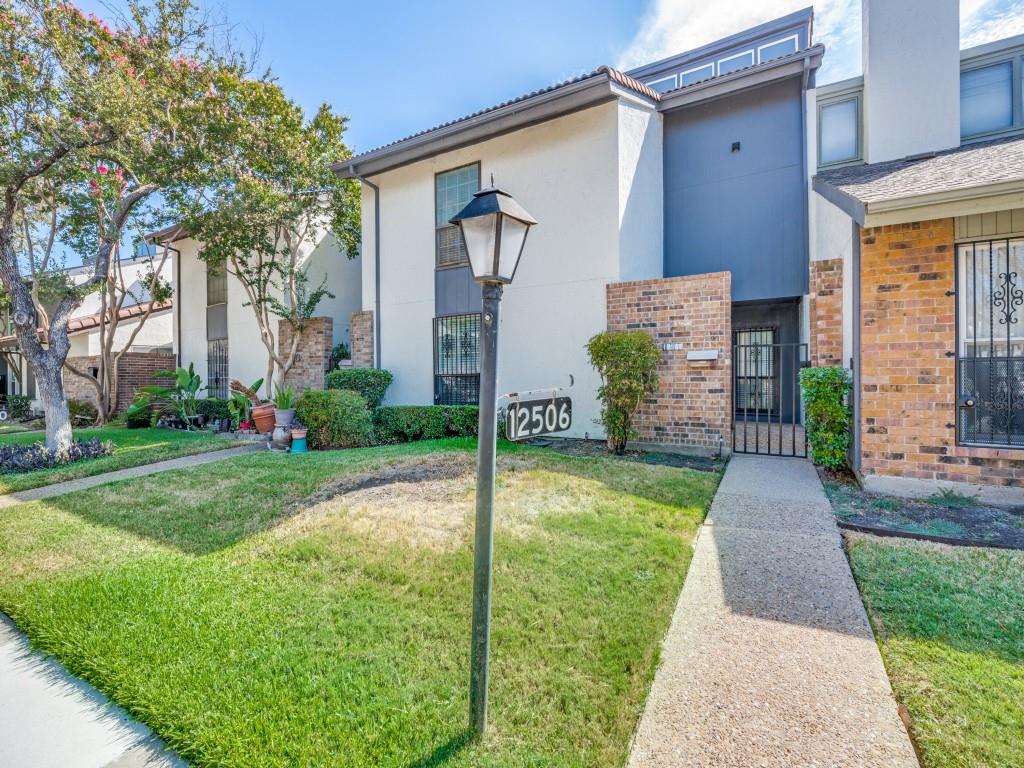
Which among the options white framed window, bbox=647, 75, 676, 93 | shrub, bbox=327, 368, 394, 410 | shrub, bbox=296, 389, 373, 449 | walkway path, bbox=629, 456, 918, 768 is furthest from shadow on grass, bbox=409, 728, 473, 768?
white framed window, bbox=647, 75, 676, 93

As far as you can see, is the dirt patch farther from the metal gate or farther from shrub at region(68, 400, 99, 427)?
shrub at region(68, 400, 99, 427)

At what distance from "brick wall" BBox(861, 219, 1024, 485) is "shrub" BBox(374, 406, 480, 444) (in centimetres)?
671

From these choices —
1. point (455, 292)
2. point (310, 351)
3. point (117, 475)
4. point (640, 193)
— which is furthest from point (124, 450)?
point (640, 193)

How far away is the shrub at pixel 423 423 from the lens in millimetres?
10414

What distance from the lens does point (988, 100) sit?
25.0 feet

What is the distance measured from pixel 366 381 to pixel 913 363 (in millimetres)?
9909

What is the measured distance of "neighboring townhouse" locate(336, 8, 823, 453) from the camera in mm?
8562

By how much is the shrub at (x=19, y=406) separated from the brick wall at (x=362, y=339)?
15.0m

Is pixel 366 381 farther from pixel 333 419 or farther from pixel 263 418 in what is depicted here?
pixel 263 418

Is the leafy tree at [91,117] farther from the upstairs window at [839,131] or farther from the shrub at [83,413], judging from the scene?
the upstairs window at [839,131]

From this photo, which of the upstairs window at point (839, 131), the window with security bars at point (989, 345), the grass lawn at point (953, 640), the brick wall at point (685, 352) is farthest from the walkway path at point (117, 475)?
the upstairs window at point (839, 131)

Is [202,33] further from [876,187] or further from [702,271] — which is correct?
[876,187]

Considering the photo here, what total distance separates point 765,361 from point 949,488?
670 centimetres

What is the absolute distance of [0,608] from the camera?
3.67 m
